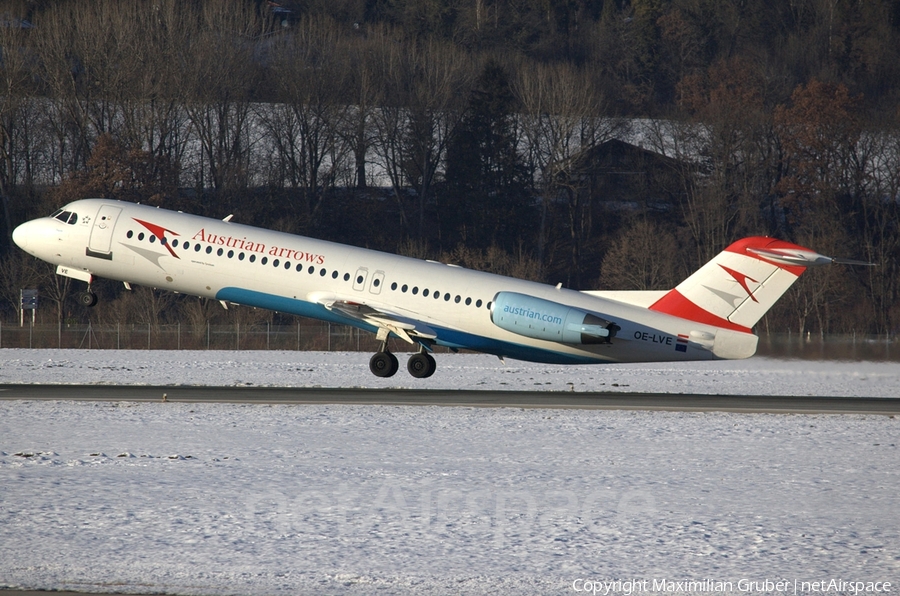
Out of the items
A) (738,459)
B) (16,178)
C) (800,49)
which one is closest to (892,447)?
(738,459)

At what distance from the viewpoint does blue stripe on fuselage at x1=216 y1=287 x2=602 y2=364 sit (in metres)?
29.2

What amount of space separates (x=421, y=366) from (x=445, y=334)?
1.81 m

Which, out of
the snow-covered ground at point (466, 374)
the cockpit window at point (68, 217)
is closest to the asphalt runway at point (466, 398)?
the snow-covered ground at point (466, 374)

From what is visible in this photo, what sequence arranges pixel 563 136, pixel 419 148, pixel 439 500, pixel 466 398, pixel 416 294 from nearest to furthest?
pixel 439 500 → pixel 466 398 → pixel 416 294 → pixel 563 136 → pixel 419 148

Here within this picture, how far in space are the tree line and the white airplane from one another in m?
35.0

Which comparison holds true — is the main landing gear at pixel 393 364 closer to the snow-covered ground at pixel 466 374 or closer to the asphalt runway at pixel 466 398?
the snow-covered ground at pixel 466 374

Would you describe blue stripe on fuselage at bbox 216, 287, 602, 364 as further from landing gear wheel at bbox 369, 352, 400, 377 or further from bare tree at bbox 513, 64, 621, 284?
bare tree at bbox 513, 64, 621, 284

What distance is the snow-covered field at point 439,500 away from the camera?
1212 cm

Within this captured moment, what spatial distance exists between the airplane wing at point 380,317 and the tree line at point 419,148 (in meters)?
37.5

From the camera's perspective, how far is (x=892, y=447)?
68.7 feet

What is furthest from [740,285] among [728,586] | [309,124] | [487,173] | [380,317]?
[309,124]

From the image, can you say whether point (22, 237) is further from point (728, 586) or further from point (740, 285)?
point (728, 586)

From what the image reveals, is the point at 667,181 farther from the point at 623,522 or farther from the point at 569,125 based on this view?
the point at 623,522

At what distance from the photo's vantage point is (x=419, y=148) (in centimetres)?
8100
